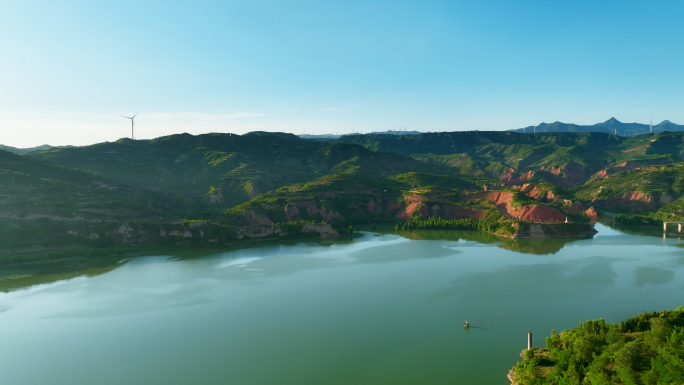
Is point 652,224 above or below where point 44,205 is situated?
below

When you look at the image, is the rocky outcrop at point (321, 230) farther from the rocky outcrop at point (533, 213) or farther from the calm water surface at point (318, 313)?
the rocky outcrop at point (533, 213)

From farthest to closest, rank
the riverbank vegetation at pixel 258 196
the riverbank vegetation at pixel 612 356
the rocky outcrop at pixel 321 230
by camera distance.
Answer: the rocky outcrop at pixel 321 230, the riverbank vegetation at pixel 258 196, the riverbank vegetation at pixel 612 356

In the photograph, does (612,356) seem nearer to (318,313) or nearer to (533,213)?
(318,313)

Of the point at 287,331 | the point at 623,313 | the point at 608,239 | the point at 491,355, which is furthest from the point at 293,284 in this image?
the point at 608,239

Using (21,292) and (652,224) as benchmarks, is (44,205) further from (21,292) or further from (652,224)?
(652,224)

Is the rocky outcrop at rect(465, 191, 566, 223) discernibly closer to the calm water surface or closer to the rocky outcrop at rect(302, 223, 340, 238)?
the calm water surface

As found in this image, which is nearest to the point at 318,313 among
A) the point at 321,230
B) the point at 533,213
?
the point at 321,230

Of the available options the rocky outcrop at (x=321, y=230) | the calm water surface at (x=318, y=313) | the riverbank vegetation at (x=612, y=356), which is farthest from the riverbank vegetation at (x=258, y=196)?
the riverbank vegetation at (x=612, y=356)

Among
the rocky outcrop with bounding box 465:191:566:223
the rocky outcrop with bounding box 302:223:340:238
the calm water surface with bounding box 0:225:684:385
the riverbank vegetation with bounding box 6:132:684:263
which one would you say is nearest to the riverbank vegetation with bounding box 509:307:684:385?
the calm water surface with bounding box 0:225:684:385
